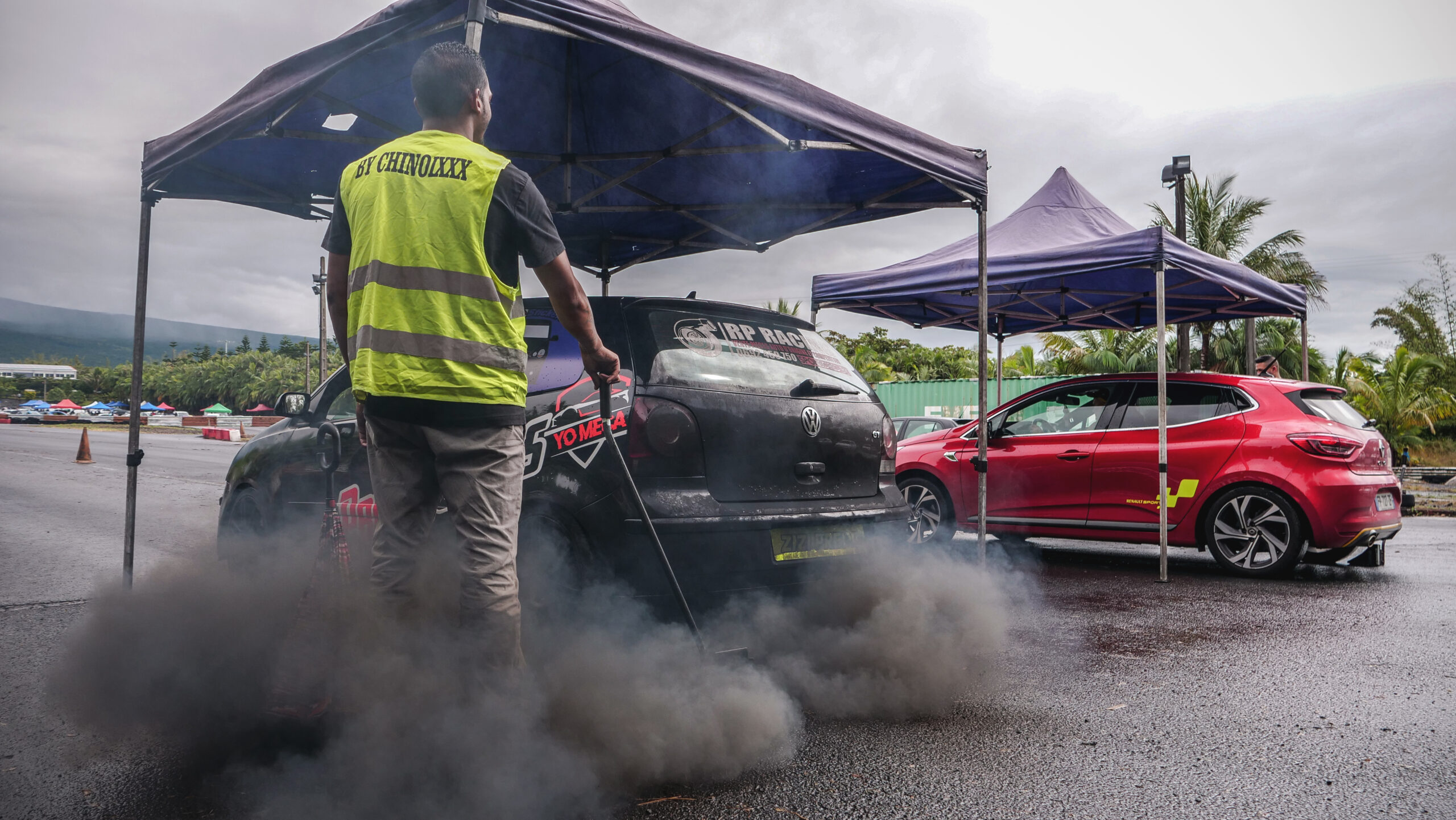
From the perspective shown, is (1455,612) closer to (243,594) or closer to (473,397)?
(473,397)

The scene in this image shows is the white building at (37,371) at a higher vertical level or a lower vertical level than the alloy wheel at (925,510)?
higher

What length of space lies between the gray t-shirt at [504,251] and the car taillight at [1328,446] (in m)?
5.78

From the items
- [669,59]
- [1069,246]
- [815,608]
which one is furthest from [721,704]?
[1069,246]

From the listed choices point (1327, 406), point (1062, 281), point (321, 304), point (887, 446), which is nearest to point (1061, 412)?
point (1327, 406)

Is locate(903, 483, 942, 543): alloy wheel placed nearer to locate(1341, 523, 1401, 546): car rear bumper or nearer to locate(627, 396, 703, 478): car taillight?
locate(1341, 523, 1401, 546): car rear bumper

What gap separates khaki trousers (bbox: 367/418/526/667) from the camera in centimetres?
241

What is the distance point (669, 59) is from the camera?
3.42 meters

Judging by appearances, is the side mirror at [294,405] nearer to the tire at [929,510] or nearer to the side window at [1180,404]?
the tire at [929,510]

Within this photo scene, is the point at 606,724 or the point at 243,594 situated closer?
the point at 606,724

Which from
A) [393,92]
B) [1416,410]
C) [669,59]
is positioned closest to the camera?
[669,59]

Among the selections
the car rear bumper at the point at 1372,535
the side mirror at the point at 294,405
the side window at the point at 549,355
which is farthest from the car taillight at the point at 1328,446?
the side mirror at the point at 294,405

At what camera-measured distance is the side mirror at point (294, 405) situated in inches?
181

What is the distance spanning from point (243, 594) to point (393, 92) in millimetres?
2513

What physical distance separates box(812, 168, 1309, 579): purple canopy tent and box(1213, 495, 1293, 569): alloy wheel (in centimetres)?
40
